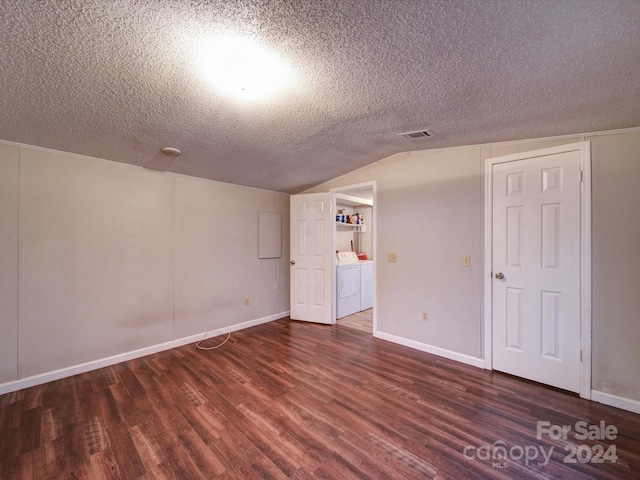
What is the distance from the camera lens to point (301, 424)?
1.83 metres

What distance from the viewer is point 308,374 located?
2.52m

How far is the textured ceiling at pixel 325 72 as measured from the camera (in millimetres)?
1115

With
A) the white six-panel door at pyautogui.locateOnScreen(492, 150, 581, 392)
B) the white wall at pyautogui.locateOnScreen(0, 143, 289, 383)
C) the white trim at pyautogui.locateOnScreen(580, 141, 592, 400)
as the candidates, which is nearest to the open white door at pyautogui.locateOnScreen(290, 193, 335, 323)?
the white wall at pyautogui.locateOnScreen(0, 143, 289, 383)

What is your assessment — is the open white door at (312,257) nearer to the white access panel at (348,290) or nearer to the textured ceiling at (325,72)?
the white access panel at (348,290)

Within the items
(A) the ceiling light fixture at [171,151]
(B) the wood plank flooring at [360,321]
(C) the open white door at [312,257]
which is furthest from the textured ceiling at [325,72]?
(B) the wood plank flooring at [360,321]

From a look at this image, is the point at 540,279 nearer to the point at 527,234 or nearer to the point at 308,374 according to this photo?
the point at 527,234

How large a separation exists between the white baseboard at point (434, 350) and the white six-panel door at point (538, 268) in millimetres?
187

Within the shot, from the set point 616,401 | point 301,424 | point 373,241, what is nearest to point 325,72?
point 301,424

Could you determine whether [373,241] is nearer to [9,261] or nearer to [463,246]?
[463,246]

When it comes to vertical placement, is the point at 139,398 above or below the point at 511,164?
below

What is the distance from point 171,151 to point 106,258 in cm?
132

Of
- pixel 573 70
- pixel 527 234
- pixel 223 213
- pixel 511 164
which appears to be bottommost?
pixel 527 234

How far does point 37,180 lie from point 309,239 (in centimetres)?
303

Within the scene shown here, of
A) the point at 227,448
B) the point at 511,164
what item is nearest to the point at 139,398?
the point at 227,448
